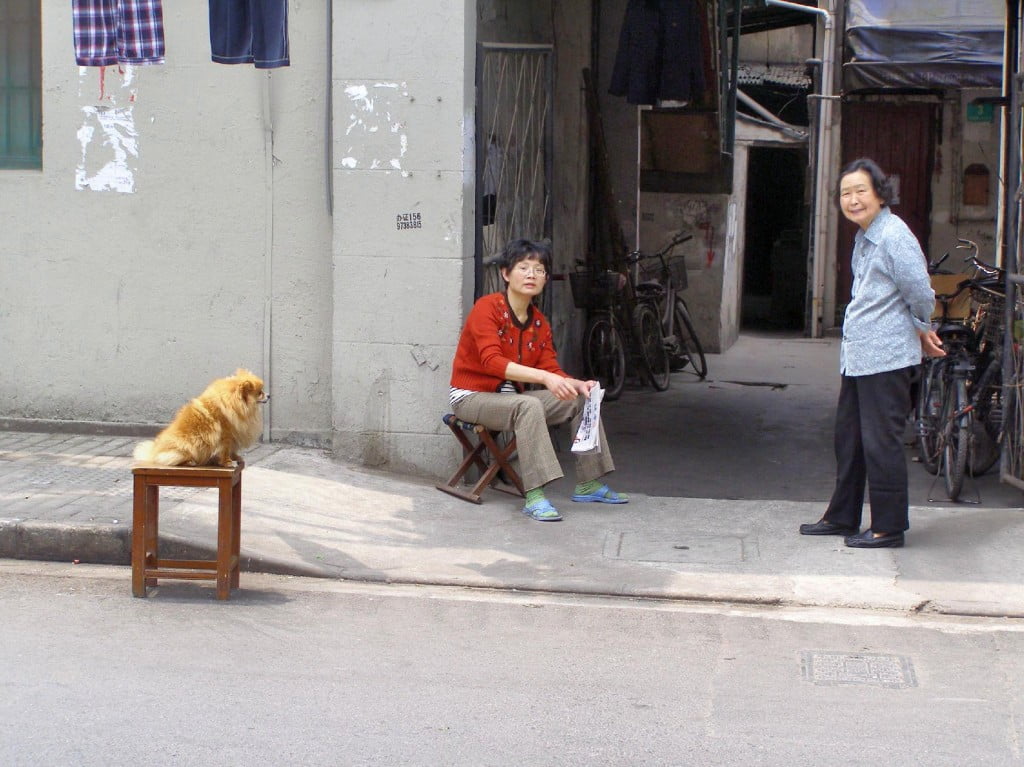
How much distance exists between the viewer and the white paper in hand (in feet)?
23.4

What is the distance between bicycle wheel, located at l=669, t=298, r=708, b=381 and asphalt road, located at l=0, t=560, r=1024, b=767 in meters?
7.73

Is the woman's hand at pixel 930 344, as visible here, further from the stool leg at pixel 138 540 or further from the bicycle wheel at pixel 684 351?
the bicycle wheel at pixel 684 351

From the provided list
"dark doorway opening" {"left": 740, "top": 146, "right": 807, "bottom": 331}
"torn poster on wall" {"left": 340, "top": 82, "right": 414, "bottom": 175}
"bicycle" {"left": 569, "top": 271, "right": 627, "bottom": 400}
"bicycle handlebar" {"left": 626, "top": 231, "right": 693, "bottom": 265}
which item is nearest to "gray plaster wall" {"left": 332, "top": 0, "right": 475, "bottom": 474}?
"torn poster on wall" {"left": 340, "top": 82, "right": 414, "bottom": 175}

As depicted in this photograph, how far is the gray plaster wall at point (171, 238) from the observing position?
8.17 m

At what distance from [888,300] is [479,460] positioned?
249 cm

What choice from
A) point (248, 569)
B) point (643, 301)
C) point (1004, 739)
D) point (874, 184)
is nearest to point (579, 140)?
point (643, 301)

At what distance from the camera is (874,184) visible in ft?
21.2

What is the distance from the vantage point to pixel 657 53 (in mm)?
11570

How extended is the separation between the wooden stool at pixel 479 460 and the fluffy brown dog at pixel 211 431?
179 centimetres

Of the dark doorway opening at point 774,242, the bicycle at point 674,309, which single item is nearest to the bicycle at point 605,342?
the bicycle at point 674,309

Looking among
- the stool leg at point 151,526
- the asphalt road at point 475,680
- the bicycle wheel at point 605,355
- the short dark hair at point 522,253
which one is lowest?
the asphalt road at point 475,680

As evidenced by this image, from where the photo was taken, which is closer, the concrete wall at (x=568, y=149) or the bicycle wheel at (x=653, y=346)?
the concrete wall at (x=568, y=149)

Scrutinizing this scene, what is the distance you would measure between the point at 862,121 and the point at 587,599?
12.8 meters

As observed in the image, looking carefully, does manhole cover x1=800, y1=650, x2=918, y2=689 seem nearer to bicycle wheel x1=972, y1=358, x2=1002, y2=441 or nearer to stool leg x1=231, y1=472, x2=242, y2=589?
stool leg x1=231, y1=472, x2=242, y2=589
